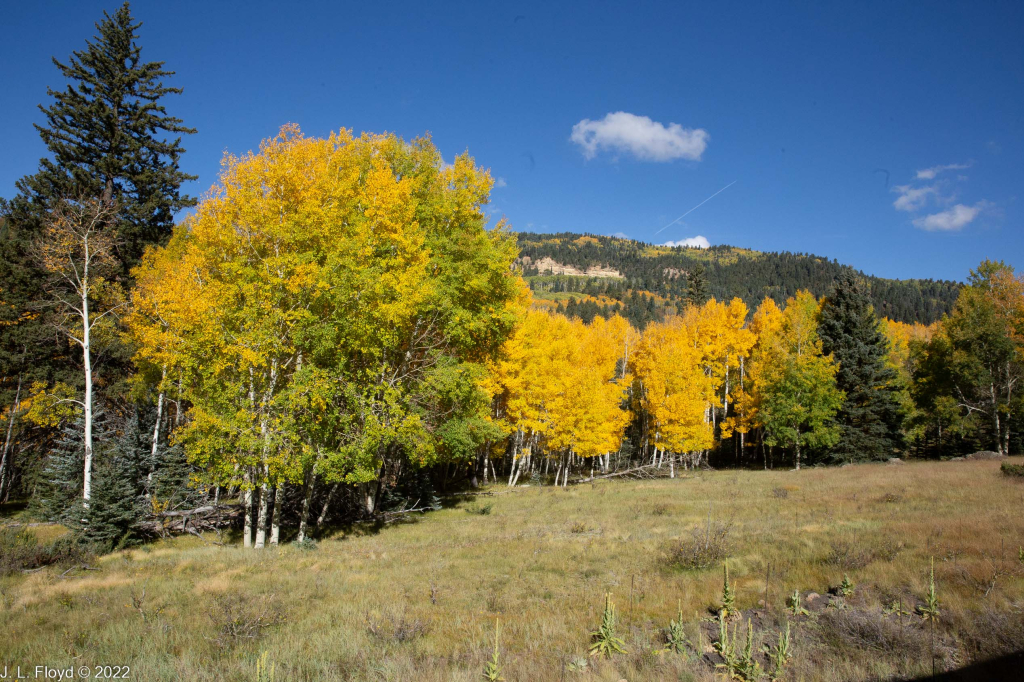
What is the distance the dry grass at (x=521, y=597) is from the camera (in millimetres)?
6121

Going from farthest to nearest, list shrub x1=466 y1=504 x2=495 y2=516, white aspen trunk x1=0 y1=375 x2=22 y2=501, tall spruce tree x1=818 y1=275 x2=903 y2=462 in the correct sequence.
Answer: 1. tall spruce tree x1=818 y1=275 x2=903 y2=462
2. shrub x1=466 y1=504 x2=495 y2=516
3. white aspen trunk x1=0 y1=375 x2=22 y2=501

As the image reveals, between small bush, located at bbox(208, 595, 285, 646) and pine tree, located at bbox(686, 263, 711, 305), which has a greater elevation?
pine tree, located at bbox(686, 263, 711, 305)

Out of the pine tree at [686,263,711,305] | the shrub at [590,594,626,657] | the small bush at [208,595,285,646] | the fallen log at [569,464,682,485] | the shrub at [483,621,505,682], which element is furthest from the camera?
the pine tree at [686,263,711,305]

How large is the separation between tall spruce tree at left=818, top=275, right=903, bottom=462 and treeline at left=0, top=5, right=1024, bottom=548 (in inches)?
7.1

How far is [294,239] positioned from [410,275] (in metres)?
3.58

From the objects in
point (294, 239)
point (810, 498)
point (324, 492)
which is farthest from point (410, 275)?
Answer: point (810, 498)

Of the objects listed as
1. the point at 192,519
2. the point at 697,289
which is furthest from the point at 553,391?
the point at 697,289

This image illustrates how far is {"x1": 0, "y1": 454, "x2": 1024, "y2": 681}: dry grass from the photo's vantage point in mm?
6121

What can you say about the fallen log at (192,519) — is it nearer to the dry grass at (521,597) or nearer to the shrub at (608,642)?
the dry grass at (521,597)

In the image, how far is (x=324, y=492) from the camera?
18844 millimetres

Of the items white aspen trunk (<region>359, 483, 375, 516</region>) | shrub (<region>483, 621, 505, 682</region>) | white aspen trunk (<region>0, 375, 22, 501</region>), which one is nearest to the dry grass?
shrub (<region>483, 621, 505, 682</region>)

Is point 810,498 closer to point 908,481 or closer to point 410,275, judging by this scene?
point 908,481

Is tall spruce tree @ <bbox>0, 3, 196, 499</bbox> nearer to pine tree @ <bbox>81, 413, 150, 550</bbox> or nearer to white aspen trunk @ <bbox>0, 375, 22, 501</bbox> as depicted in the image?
white aspen trunk @ <bbox>0, 375, 22, 501</bbox>

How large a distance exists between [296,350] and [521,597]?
9.75m
